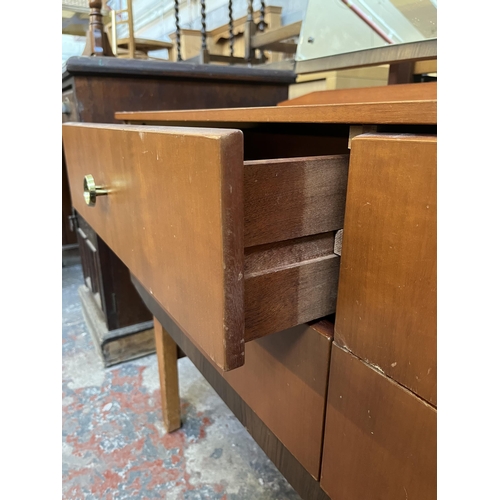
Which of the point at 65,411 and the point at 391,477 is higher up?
the point at 391,477

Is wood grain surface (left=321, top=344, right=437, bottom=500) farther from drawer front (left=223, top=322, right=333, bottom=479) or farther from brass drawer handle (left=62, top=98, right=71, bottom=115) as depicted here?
brass drawer handle (left=62, top=98, right=71, bottom=115)

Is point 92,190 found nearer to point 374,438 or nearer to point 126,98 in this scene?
point 374,438

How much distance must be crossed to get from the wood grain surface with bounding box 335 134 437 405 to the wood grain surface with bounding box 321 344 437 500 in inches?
0.7

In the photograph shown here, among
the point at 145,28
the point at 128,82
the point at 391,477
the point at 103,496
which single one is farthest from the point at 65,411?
the point at 145,28

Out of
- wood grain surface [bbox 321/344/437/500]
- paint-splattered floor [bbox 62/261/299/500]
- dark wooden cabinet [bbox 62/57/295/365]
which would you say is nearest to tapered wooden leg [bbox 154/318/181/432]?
paint-splattered floor [bbox 62/261/299/500]

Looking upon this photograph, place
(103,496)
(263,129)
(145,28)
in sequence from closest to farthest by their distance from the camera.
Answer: (263,129), (103,496), (145,28)

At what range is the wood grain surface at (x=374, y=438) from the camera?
1.05 feet

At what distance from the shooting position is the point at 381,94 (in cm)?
70

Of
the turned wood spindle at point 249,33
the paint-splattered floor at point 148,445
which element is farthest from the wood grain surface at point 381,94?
the turned wood spindle at point 249,33

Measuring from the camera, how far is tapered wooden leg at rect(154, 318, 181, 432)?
0.95 m

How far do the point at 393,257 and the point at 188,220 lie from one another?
0.16 metres

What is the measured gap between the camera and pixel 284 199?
34cm
